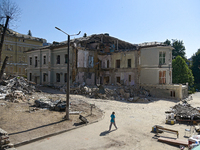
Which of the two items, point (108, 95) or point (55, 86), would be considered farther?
point (55, 86)

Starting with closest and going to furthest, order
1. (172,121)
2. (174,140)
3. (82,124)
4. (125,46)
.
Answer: (174,140), (82,124), (172,121), (125,46)

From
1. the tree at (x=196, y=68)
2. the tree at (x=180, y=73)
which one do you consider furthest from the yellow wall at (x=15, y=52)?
the tree at (x=196, y=68)

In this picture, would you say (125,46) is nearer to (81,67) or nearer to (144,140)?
(81,67)

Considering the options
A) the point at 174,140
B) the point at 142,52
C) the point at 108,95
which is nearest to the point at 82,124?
the point at 174,140

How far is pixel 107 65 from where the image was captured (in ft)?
110

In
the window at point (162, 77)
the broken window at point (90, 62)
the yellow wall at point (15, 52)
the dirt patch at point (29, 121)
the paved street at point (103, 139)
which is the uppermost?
the yellow wall at point (15, 52)

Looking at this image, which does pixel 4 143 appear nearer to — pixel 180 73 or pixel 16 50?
pixel 180 73

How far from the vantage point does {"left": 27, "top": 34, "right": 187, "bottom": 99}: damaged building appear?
27.7 meters

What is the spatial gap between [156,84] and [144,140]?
19883 mm

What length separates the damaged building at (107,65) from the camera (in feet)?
90.9

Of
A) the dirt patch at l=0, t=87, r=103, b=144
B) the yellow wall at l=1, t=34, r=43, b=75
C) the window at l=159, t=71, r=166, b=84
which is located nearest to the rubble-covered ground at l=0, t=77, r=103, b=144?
the dirt patch at l=0, t=87, r=103, b=144

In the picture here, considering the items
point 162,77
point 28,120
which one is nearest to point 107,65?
point 162,77

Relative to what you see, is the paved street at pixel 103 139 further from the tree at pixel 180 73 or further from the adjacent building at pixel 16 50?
the adjacent building at pixel 16 50

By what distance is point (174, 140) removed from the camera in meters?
8.62
